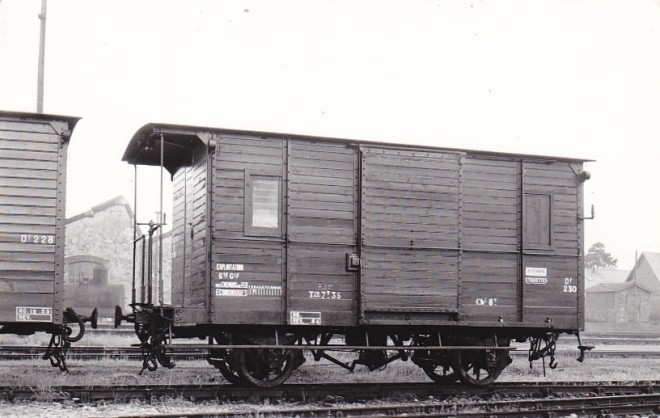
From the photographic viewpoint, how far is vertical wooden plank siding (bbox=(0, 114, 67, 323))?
9.88m

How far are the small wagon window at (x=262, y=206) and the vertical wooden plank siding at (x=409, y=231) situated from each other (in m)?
1.30

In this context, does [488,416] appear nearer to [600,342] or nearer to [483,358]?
[483,358]

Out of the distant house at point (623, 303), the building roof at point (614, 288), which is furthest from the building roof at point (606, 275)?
the building roof at point (614, 288)

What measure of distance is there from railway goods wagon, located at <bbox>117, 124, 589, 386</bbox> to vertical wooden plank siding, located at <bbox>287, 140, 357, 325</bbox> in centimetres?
2

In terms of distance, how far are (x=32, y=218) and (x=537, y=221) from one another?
7650 millimetres

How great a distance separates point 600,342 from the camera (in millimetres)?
26344

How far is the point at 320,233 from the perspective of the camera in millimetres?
10938

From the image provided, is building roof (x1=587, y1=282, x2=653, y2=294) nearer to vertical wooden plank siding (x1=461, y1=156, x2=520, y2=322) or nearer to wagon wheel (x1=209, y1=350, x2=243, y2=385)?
vertical wooden plank siding (x1=461, y1=156, x2=520, y2=322)

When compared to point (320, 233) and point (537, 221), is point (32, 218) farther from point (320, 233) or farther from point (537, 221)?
point (537, 221)

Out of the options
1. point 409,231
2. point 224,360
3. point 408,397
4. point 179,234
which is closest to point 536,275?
point 409,231

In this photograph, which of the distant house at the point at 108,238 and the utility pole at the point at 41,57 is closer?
the utility pole at the point at 41,57

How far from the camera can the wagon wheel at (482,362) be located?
11.5 metres

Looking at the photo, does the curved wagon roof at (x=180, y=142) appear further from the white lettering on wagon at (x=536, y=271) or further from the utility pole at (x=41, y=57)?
the utility pole at (x=41, y=57)

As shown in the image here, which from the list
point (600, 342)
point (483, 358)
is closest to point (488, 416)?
point (483, 358)
